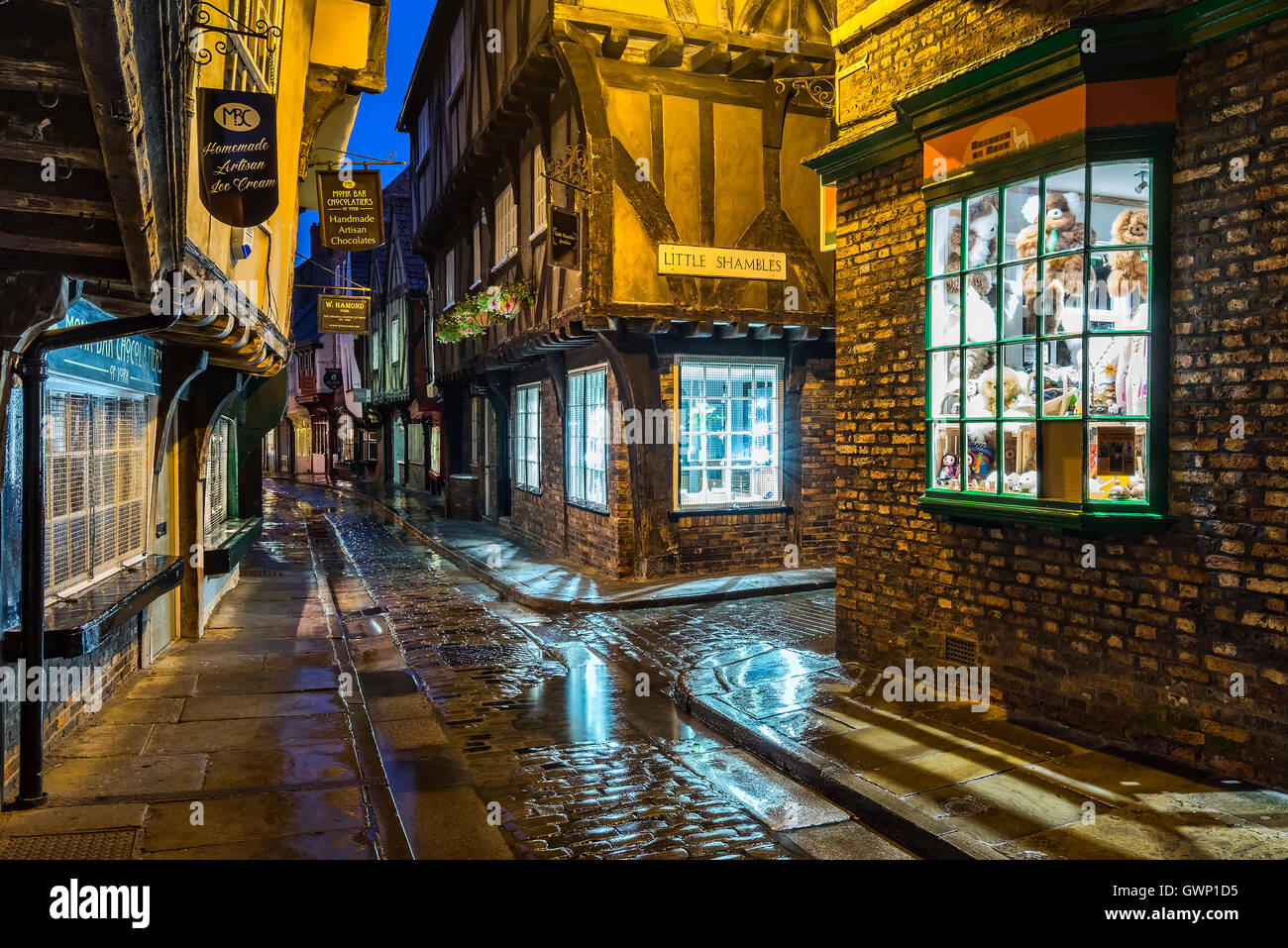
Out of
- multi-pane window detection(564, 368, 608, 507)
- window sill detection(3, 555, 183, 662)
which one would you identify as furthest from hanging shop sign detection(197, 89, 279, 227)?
multi-pane window detection(564, 368, 608, 507)

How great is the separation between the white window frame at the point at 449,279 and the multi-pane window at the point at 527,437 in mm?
4282

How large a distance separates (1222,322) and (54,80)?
6.34 meters

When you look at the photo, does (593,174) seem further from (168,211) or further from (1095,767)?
(1095,767)

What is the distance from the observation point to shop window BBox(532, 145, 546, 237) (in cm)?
1443

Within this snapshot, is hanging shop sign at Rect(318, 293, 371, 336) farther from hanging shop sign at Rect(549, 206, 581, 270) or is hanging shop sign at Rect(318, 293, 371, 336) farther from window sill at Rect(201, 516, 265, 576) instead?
hanging shop sign at Rect(549, 206, 581, 270)

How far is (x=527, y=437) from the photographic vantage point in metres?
18.8

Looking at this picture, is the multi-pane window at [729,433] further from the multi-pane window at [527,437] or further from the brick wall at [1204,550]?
the brick wall at [1204,550]

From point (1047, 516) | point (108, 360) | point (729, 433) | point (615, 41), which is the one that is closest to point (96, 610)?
point (108, 360)

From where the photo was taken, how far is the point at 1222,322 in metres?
5.23

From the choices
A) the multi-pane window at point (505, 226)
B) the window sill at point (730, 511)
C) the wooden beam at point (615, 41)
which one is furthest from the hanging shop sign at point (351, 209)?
the window sill at point (730, 511)

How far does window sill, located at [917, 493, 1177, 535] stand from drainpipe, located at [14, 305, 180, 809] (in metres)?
6.10

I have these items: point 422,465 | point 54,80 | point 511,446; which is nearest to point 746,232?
point 511,446

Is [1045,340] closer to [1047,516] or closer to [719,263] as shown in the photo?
[1047,516]

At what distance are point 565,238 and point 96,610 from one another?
787 cm
